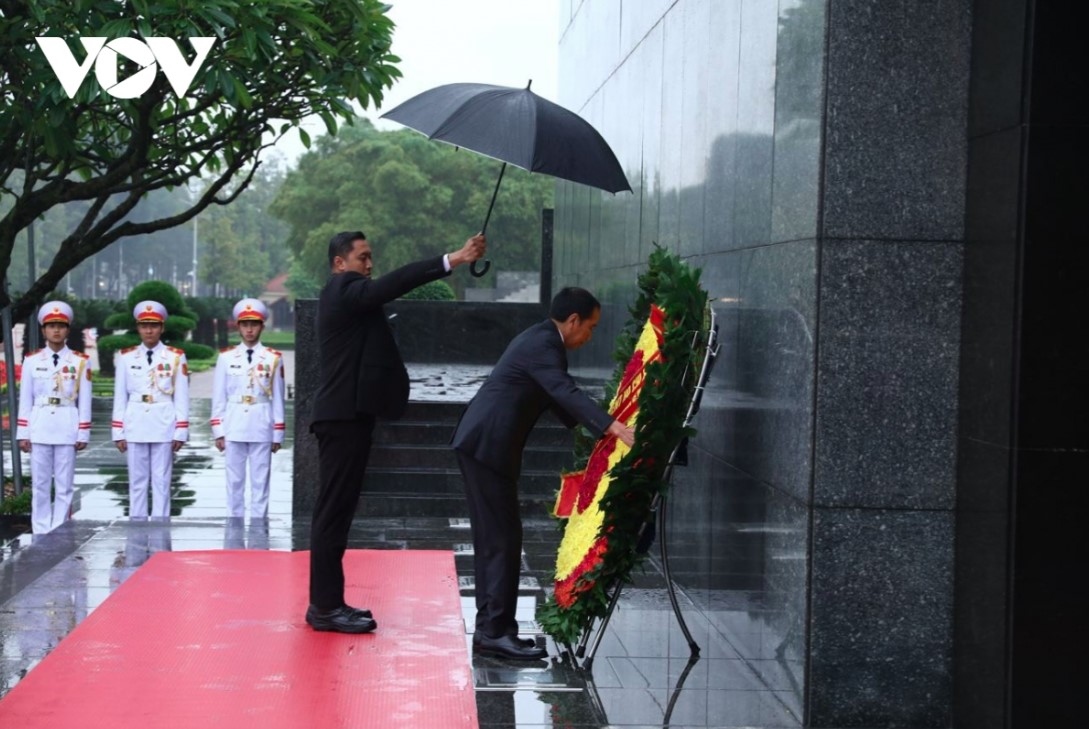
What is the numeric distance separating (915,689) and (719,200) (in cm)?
302

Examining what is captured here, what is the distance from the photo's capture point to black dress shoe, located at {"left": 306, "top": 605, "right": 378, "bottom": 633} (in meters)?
7.36

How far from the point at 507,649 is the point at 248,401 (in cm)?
535

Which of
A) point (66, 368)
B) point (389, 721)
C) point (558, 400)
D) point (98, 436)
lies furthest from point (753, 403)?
point (98, 436)

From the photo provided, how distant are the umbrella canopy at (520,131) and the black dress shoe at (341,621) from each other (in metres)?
2.34

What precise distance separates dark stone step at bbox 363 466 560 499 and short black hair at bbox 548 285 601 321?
522 centimetres

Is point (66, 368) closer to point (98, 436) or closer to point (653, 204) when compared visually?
point (653, 204)

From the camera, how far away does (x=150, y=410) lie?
461 inches

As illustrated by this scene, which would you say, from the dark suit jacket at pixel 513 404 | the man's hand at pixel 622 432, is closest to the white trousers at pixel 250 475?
the dark suit jacket at pixel 513 404

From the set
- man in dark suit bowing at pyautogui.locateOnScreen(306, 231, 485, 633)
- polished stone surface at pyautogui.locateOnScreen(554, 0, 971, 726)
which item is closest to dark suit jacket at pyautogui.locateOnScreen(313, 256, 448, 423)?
man in dark suit bowing at pyautogui.locateOnScreen(306, 231, 485, 633)

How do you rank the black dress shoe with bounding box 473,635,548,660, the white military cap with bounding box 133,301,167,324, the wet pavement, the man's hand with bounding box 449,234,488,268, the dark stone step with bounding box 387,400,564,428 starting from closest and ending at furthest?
the wet pavement < the man's hand with bounding box 449,234,488,268 < the black dress shoe with bounding box 473,635,548,660 < the white military cap with bounding box 133,301,167,324 < the dark stone step with bounding box 387,400,564,428

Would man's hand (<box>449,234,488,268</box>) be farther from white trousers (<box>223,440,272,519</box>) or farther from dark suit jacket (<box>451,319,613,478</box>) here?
white trousers (<box>223,440,272,519</box>)

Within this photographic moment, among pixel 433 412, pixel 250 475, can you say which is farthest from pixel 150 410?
pixel 433 412

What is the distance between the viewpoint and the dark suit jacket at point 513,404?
22.7ft

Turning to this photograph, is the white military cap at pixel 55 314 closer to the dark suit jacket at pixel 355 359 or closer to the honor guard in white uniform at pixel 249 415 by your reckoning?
the honor guard in white uniform at pixel 249 415
